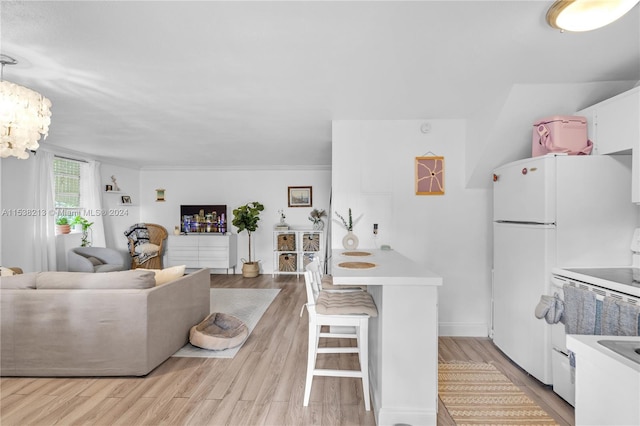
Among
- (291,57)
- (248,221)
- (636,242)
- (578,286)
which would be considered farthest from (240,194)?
(636,242)

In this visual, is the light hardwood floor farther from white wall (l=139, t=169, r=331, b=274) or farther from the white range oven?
white wall (l=139, t=169, r=331, b=274)

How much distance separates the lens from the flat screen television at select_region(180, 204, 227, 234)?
6.94 meters

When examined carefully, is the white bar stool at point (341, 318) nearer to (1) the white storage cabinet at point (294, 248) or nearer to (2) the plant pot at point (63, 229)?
(1) the white storage cabinet at point (294, 248)

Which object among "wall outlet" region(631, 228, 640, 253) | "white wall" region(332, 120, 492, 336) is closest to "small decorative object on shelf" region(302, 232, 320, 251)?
"white wall" region(332, 120, 492, 336)

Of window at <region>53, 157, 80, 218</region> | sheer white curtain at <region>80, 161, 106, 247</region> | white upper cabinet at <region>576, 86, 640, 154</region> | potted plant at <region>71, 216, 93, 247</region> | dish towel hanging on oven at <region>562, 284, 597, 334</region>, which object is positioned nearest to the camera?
dish towel hanging on oven at <region>562, 284, 597, 334</region>

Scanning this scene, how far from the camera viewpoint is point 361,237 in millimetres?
3605

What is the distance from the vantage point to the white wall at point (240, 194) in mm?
6969

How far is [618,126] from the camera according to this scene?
2277mm

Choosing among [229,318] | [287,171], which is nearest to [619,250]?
[229,318]

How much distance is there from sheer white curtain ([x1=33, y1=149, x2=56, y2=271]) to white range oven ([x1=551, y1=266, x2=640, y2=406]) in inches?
238

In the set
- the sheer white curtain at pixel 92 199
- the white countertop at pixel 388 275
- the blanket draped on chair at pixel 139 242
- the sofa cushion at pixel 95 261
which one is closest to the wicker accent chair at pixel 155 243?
the blanket draped on chair at pixel 139 242

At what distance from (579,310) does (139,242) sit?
21.9ft

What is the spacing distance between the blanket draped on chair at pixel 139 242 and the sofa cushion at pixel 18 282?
368cm

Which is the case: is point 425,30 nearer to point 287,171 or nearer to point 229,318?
point 229,318
